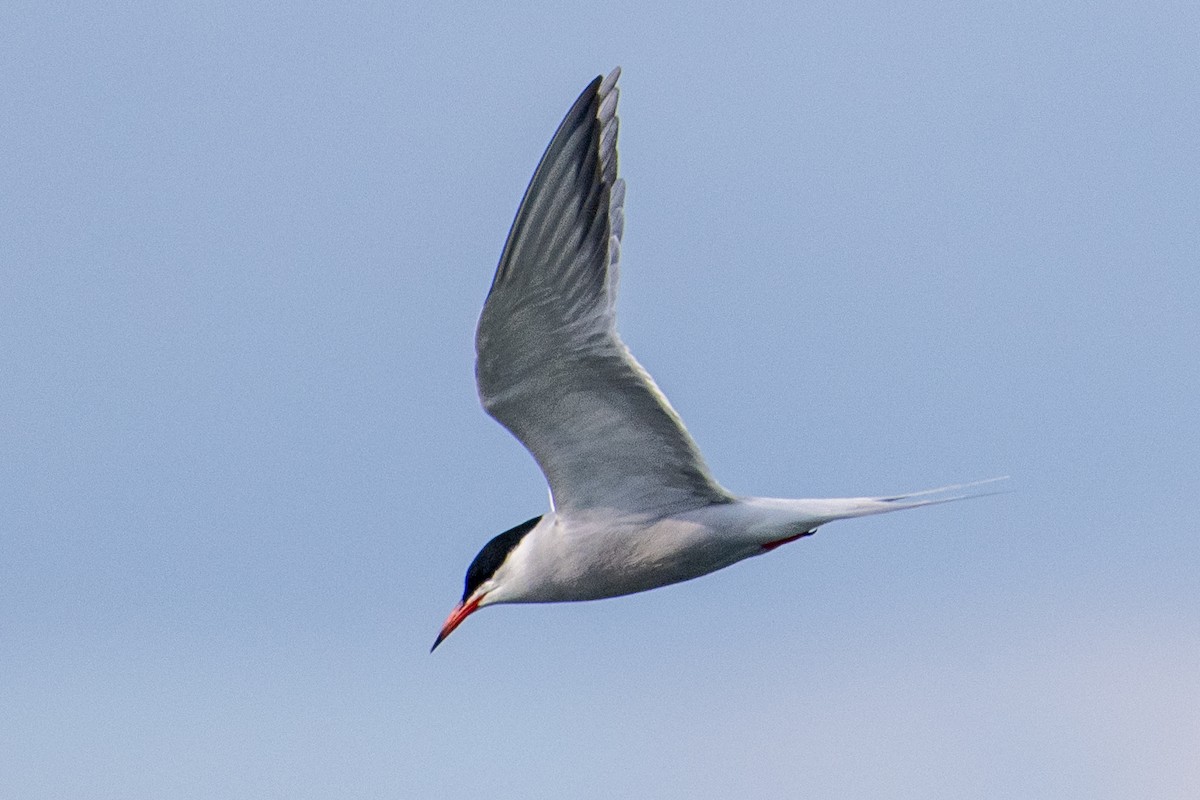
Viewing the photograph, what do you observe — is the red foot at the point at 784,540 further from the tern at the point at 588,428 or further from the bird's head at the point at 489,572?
the bird's head at the point at 489,572

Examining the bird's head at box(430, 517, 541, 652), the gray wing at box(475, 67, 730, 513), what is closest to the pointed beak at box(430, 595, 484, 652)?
the bird's head at box(430, 517, 541, 652)

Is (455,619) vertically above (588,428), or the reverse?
(588,428)

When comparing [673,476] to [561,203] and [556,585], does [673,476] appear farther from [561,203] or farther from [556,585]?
[561,203]

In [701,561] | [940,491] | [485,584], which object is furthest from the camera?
[485,584]

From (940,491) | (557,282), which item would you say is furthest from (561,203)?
(940,491)

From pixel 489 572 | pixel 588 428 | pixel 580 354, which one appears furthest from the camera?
pixel 489 572

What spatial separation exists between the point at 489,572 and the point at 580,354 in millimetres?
1744

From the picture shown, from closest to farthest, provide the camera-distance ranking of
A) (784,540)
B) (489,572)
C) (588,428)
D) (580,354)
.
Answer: (580,354)
(588,428)
(784,540)
(489,572)

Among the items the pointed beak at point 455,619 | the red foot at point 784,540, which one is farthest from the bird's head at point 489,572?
the red foot at point 784,540

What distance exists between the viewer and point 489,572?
9445mm

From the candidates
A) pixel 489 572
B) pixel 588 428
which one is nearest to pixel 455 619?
pixel 489 572

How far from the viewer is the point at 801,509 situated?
28.3 feet

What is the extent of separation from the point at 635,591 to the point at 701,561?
0.42 meters

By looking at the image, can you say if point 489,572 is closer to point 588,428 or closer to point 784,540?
point 588,428
